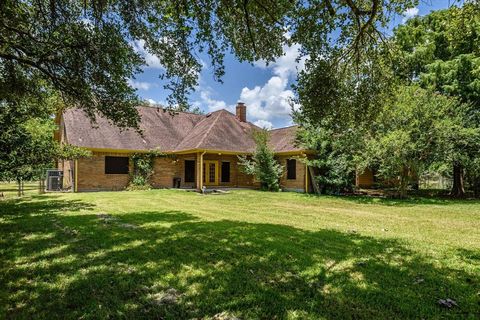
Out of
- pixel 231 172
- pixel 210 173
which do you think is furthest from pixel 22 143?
pixel 231 172

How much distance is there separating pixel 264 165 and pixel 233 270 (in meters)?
15.4

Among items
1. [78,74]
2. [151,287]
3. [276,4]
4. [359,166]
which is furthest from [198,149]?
[151,287]

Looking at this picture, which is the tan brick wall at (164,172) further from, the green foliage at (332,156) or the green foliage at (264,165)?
the green foliage at (332,156)

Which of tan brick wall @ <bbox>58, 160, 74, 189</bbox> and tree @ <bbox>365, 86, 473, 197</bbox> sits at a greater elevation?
tree @ <bbox>365, 86, 473, 197</bbox>

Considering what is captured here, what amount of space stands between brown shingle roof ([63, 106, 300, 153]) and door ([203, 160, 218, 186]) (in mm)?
2075

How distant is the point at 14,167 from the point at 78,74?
6.16 meters

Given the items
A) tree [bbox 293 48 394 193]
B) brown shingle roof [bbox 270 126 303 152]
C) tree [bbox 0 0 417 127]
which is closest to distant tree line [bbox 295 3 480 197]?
tree [bbox 293 48 394 193]

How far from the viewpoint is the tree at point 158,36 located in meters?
6.62

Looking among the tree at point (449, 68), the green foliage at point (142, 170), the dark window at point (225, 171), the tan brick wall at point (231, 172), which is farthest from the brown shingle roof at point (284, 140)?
the green foliage at point (142, 170)

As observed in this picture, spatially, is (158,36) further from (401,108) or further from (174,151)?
(174,151)

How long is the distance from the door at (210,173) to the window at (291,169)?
16.9 ft

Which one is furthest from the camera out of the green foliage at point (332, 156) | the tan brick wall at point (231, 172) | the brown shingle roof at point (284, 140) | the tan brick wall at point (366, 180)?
the tan brick wall at point (366, 180)

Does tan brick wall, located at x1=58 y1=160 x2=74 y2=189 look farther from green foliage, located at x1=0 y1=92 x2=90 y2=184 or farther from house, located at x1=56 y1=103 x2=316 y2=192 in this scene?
green foliage, located at x1=0 y1=92 x2=90 y2=184

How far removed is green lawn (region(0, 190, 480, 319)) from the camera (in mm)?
3160
